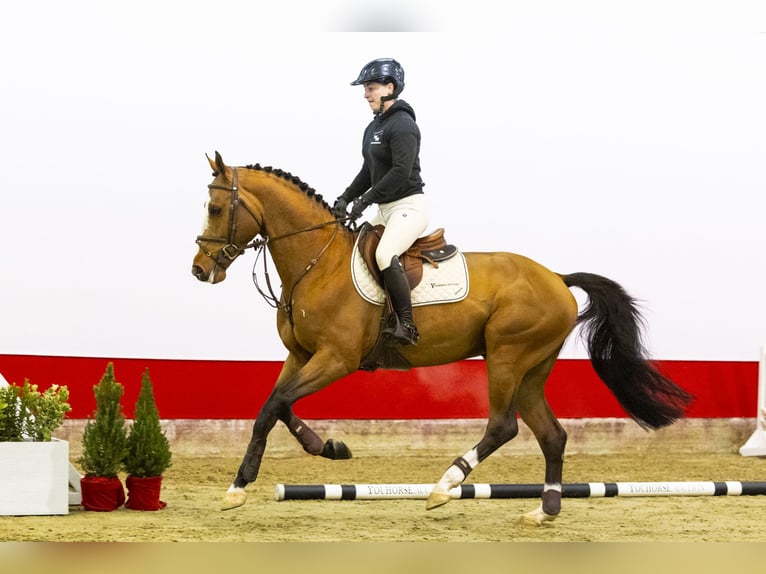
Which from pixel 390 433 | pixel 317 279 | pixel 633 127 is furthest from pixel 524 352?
pixel 633 127

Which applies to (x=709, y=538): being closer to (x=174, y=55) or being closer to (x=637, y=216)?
(x=637, y=216)

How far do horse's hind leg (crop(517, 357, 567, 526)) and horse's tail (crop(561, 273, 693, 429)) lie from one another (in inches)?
13.4

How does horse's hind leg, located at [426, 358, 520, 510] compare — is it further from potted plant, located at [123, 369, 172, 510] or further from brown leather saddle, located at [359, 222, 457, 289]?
potted plant, located at [123, 369, 172, 510]

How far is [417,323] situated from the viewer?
17.0 ft

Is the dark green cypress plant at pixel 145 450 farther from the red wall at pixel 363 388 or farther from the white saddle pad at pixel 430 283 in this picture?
the red wall at pixel 363 388

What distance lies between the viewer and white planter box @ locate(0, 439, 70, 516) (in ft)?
16.6

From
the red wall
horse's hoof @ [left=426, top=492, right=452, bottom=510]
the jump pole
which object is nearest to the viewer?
horse's hoof @ [left=426, top=492, right=452, bottom=510]

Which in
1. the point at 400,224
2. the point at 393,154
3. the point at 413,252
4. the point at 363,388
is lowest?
the point at 363,388

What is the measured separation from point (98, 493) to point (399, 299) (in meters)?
1.80

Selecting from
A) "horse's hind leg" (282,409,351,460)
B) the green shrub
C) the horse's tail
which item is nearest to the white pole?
the horse's tail

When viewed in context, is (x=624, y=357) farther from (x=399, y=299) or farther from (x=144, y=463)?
(x=144, y=463)

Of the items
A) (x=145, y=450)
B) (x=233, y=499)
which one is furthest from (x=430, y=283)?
(x=145, y=450)

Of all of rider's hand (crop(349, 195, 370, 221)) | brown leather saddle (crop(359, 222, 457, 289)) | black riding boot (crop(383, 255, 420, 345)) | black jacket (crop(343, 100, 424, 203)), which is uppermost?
black jacket (crop(343, 100, 424, 203))

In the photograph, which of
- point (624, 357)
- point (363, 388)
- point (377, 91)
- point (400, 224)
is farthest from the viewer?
point (363, 388)
